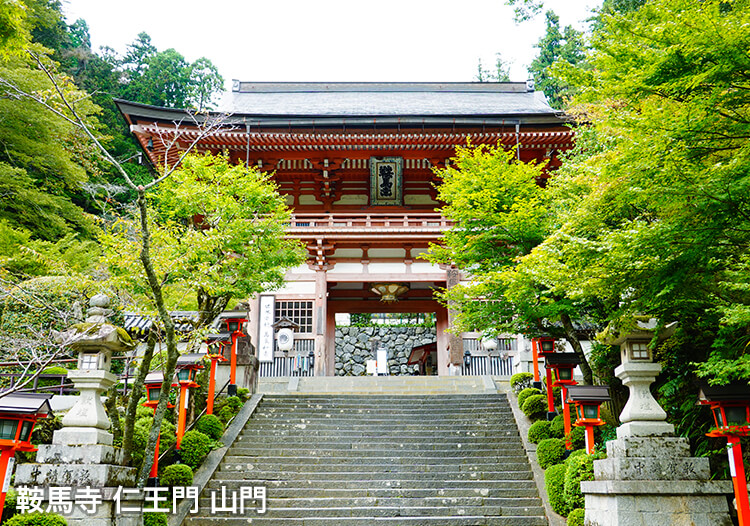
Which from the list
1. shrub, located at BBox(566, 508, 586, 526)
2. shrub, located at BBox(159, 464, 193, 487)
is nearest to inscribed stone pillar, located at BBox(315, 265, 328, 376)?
shrub, located at BBox(159, 464, 193, 487)

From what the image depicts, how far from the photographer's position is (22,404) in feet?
19.4

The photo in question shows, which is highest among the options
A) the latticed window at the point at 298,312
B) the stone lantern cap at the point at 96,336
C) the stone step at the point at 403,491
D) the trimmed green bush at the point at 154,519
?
the latticed window at the point at 298,312

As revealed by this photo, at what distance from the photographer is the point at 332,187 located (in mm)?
19250

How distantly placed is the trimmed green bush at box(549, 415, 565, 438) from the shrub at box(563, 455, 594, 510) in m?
2.11

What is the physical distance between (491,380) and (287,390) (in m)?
5.06

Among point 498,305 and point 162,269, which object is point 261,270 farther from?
point 498,305

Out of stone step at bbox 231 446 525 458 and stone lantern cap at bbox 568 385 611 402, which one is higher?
stone lantern cap at bbox 568 385 611 402

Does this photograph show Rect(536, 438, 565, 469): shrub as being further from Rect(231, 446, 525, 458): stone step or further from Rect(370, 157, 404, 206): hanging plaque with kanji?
Rect(370, 157, 404, 206): hanging plaque with kanji

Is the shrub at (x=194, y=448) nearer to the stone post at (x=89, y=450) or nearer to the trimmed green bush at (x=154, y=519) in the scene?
the trimmed green bush at (x=154, y=519)

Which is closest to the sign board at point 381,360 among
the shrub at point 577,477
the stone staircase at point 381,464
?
the stone staircase at point 381,464

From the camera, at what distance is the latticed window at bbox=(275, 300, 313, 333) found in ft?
57.8

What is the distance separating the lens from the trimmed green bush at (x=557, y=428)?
Answer: 9.54 meters

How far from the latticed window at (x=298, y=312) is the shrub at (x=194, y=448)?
8.17 m

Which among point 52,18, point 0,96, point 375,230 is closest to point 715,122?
point 375,230
